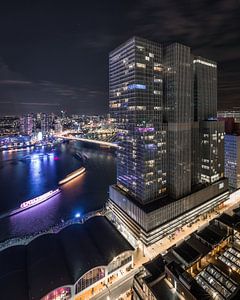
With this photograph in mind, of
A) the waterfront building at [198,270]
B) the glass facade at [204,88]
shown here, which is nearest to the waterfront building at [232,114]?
the glass facade at [204,88]

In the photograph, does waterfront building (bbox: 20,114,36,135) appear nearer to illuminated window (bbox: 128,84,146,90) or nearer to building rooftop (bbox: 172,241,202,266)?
illuminated window (bbox: 128,84,146,90)

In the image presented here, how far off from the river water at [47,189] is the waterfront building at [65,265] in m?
10.4

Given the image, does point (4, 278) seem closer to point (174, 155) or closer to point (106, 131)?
point (174, 155)

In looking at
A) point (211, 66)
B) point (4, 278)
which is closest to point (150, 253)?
point (4, 278)

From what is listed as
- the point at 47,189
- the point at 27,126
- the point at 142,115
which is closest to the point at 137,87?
the point at 142,115

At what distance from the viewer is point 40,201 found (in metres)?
40.8

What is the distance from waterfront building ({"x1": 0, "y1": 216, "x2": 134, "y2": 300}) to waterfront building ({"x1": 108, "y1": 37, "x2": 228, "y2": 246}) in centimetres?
510

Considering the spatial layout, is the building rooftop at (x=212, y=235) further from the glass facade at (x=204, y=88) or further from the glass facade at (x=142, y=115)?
the glass facade at (x=204, y=88)

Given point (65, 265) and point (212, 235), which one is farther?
point (212, 235)

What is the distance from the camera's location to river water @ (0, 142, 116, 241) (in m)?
33.7

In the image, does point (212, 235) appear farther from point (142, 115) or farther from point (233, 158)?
point (233, 158)

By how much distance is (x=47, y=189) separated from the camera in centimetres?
4766

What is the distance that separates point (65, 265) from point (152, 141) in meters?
18.5

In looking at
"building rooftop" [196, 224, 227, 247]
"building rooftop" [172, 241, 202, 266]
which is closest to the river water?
"building rooftop" [172, 241, 202, 266]
